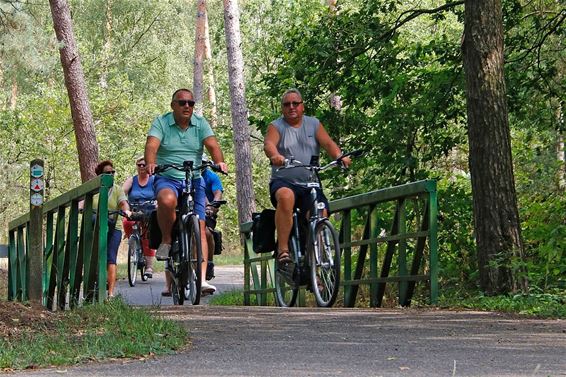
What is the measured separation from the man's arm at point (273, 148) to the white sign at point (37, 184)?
2229 mm

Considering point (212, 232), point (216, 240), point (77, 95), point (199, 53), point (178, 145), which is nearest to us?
point (178, 145)

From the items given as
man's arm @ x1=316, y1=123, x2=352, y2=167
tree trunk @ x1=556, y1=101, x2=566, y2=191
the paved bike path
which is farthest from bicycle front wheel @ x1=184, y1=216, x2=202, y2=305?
tree trunk @ x1=556, y1=101, x2=566, y2=191

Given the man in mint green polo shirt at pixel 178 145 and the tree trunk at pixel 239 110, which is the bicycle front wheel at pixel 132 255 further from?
the tree trunk at pixel 239 110

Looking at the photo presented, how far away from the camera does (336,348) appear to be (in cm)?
688

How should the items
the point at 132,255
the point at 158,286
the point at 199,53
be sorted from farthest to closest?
the point at 199,53, the point at 158,286, the point at 132,255

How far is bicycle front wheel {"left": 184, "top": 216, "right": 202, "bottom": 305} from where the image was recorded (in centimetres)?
1138

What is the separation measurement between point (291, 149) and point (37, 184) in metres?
2.45

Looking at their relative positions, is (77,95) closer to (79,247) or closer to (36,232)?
(36,232)

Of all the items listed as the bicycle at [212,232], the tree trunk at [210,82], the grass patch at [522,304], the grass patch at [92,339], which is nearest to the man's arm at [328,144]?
the grass patch at [522,304]

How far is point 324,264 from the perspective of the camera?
10.9m

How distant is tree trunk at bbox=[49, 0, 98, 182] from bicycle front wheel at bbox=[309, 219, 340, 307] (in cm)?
1393

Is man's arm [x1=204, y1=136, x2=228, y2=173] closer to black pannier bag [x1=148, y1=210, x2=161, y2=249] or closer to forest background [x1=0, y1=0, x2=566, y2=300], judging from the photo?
black pannier bag [x1=148, y1=210, x2=161, y2=249]

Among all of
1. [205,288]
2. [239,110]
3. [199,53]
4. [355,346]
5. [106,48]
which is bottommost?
[355,346]

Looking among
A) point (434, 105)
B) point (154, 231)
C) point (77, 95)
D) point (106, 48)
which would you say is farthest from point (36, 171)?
point (106, 48)
